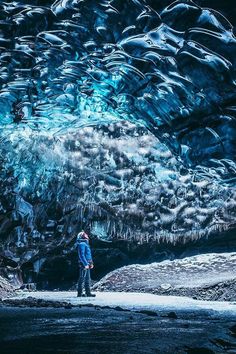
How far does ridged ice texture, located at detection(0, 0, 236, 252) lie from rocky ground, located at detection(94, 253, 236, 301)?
1590 mm

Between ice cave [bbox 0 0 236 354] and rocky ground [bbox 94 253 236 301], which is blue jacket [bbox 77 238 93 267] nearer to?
ice cave [bbox 0 0 236 354]

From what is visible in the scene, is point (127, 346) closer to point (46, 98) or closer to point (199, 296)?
point (46, 98)

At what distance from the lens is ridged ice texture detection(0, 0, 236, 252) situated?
20.4 feet

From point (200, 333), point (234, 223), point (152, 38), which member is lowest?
point (234, 223)

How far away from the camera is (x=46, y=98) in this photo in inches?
372

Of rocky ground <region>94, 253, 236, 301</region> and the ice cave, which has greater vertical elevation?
the ice cave

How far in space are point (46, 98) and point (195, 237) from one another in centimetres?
1093

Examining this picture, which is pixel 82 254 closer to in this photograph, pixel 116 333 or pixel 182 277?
pixel 116 333

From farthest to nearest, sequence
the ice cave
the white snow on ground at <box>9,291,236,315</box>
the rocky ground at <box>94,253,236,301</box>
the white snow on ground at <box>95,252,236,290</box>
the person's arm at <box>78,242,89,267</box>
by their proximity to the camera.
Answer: the white snow on ground at <box>95,252,236,290</box> → the rocky ground at <box>94,253,236,301</box> → the person's arm at <box>78,242,89,267</box> → the white snow on ground at <box>9,291,236,315</box> → the ice cave

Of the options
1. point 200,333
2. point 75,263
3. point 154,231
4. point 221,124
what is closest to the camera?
point 200,333

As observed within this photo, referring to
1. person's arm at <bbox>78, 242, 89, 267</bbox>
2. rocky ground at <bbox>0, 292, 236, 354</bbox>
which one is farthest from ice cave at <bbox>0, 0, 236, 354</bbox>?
person's arm at <bbox>78, 242, 89, 267</bbox>

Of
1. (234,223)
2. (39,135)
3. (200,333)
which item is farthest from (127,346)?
(234,223)

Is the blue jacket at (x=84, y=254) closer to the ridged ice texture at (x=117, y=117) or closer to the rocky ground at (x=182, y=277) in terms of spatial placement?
the rocky ground at (x=182, y=277)

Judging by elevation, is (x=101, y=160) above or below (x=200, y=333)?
above
